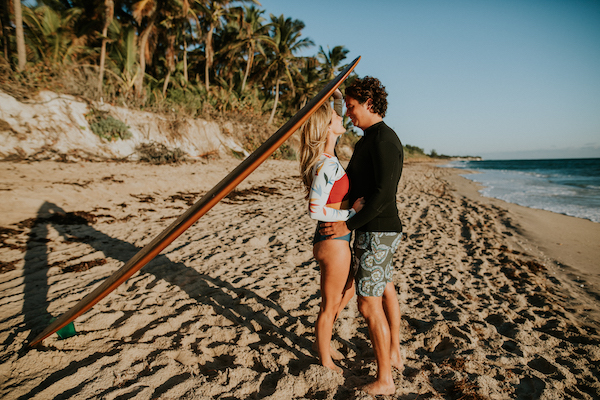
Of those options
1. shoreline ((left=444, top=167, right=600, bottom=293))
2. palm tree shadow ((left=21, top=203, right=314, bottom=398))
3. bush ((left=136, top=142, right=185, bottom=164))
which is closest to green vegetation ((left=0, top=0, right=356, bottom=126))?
bush ((left=136, top=142, right=185, bottom=164))

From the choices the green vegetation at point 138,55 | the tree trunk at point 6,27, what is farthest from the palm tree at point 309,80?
the tree trunk at point 6,27

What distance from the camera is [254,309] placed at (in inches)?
108

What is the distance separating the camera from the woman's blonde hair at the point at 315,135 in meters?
1.70

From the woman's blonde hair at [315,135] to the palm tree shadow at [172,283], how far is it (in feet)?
5.09

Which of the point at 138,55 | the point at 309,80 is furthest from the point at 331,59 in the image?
the point at 138,55

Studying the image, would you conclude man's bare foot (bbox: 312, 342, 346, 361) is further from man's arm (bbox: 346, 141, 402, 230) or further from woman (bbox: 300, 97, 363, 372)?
man's arm (bbox: 346, 141, 402, 230)

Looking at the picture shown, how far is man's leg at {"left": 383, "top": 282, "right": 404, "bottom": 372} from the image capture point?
1.97 m

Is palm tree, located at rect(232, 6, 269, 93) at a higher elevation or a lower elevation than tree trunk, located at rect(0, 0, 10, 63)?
higher

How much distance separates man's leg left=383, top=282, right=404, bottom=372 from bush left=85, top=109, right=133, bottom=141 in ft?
32.3

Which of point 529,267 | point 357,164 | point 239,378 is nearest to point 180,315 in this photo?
point 239,378

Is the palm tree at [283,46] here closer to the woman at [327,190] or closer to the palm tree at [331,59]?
the palm tree at [331,59]

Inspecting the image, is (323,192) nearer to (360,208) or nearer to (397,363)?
(360,208)

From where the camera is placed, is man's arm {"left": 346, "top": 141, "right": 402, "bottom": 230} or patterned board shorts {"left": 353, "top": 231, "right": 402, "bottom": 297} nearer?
man's arm {"left": 346, "top": 141, "right": 402, "bottom": 230}

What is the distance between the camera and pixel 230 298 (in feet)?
9.55
